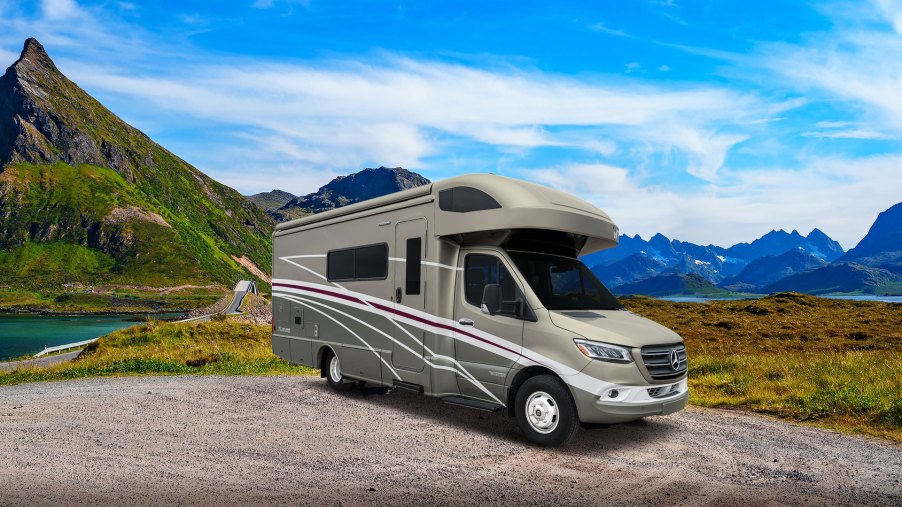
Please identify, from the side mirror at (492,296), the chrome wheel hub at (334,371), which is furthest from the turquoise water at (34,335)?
the side mirror at (492,296)

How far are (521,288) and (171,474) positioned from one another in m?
4.63

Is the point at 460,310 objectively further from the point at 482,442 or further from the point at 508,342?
the point at 482,442

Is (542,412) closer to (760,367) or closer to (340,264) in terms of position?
(340,264)

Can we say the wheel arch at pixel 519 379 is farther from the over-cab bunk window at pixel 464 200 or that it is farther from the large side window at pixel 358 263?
the large side window at pixel 358 263

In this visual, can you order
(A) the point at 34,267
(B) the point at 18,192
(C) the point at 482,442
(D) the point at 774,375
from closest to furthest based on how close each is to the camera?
(C) the point at 482,442 → (D) the point at 774,375 → (A) the point at 34,267 → (B) the point at 18,192

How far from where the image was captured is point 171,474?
634 cm

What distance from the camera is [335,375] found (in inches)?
471

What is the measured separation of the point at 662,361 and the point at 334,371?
659 cm

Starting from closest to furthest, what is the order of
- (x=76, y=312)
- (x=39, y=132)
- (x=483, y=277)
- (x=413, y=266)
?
1. (x=483, y=277)
2. (x=413, y=266)
3. (x=76, y=312)
4. (x=39, y=132)

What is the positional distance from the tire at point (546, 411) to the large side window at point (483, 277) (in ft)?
4.06

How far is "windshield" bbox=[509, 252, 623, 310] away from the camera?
8312 mm

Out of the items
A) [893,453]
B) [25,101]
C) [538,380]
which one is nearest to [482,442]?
[538,380]

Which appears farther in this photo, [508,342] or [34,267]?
[34,267]

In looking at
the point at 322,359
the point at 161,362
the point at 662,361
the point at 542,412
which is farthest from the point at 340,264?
the point at 161,362
